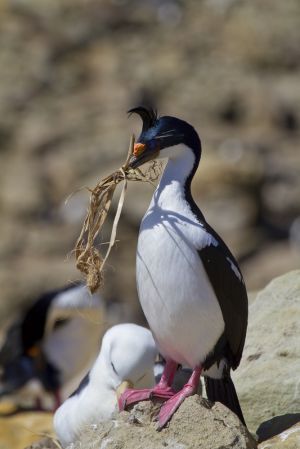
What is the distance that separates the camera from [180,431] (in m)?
6.62

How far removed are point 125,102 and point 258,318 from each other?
2260 cm

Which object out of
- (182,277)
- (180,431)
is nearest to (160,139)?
(182,277)

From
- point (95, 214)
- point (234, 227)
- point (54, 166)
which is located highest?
point (95, 214)

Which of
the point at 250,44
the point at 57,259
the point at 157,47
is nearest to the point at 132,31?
the point at 157,47

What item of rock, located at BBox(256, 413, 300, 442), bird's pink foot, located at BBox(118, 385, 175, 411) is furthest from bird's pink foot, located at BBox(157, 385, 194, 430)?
rock, located at BBox(256, 413, 300, 442)

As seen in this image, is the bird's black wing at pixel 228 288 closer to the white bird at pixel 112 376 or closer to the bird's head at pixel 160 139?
the bird's head at pixel 160 139

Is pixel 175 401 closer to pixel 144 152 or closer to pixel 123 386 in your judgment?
pixel 123 386

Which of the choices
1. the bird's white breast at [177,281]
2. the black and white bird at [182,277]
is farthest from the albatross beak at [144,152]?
the bird's white breast at [177,281]

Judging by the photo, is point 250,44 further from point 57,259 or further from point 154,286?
point 154,286

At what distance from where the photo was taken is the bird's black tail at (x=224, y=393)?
720 cm

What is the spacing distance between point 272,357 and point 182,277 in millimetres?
1407

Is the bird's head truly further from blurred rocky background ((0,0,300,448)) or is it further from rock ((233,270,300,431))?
blurred rocky background ((0,0,300,448))

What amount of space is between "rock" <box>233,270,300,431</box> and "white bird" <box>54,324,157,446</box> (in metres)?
0.63

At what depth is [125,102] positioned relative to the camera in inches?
1212
